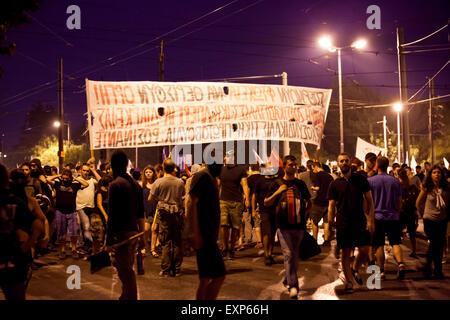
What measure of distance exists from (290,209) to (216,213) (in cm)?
183

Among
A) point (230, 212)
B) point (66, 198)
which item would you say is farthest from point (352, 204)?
point (66, 198)

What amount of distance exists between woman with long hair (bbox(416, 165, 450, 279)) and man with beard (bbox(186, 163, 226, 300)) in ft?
14.7

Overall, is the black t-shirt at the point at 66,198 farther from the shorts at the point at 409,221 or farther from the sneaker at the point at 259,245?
the shorts at the point at 409,221

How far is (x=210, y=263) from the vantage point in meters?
5.22

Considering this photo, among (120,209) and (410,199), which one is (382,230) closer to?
(410,199)

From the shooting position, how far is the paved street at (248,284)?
23.0ft

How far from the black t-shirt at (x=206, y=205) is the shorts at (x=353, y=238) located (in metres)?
2.50

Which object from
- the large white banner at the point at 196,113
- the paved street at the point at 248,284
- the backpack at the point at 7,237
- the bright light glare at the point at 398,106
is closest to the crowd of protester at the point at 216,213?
the backpack at the point at 7,237

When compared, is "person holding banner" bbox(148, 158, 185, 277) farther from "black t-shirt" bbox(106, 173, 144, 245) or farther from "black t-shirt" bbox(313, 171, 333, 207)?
"black t-shirt" bbox(313, 171, 333, 207)

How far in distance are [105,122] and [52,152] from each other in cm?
5223

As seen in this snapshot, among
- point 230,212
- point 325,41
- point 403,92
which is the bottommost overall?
point 230,212
